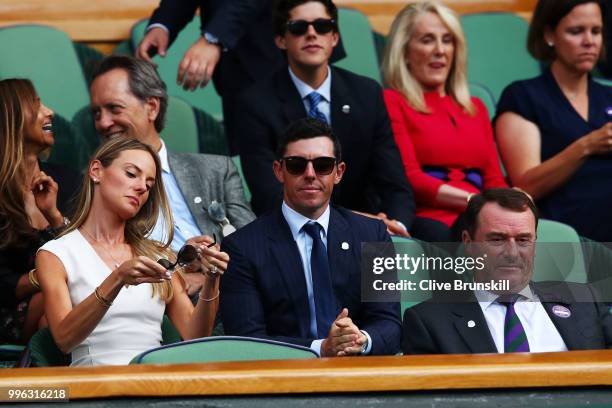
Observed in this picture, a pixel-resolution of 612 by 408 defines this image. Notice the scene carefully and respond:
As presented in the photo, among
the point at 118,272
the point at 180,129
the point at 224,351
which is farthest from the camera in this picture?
the point at 180,129

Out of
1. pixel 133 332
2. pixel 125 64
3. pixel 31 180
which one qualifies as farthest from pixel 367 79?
pixel 133 332

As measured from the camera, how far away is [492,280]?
10.9ft

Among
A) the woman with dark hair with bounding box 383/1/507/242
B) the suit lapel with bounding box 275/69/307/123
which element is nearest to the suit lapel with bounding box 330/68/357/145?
the suit lapel with bounding box 275/69/307/123

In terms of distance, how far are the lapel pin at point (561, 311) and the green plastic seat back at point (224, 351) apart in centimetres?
74

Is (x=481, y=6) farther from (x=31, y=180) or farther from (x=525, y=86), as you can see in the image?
(x=31, y=180)

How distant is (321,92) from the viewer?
Result: 4.33 m

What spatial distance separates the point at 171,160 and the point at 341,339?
1.14 meters

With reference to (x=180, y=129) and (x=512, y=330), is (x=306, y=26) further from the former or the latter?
(x=512, y=330)

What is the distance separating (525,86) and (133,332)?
1.88 meters

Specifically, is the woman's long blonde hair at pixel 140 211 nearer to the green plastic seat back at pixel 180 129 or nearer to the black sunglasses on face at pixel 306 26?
the black sunglasses on face at pixel 306 26

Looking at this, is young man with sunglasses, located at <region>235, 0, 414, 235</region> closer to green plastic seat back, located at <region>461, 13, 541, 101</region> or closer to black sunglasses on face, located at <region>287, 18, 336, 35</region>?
black sunglasses on face, located at <region>287, 18, 336, 35</region>

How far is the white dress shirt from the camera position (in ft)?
10.7

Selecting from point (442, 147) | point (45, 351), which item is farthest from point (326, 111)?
point (45, 351)

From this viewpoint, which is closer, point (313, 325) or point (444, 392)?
point (444, 392)
